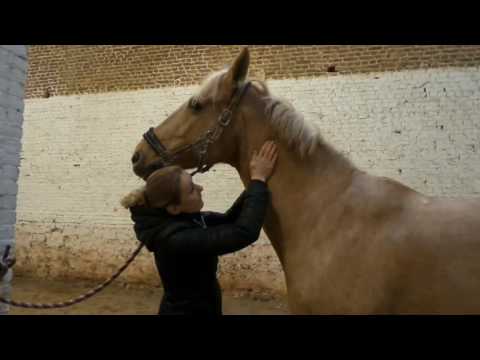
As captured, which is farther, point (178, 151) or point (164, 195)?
point (178, 151)

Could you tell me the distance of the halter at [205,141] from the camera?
1819 mm

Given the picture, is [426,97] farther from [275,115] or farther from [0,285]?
[0,285]

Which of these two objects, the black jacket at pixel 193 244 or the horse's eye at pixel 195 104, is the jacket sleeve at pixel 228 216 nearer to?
the black jacket at pixel 193 244

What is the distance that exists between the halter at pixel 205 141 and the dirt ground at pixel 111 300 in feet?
11.9

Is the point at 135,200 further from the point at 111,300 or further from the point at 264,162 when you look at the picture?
the point at 111,300

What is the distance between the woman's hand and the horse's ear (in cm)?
38

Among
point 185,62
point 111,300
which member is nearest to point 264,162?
point 111,300

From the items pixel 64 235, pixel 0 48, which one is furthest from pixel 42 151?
pixel 0 48

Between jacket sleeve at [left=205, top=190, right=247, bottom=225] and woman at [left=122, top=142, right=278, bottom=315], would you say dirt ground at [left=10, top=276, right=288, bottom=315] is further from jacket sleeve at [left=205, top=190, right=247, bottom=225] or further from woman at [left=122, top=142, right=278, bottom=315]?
woman at [left=122, top=142, right=278, bottom=315]

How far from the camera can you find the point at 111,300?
5.30 meters

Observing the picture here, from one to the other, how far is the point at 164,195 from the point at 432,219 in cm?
123

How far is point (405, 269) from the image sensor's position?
1.35 m

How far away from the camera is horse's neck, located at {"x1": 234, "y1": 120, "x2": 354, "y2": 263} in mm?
1645

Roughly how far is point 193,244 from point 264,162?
1.91 ft
